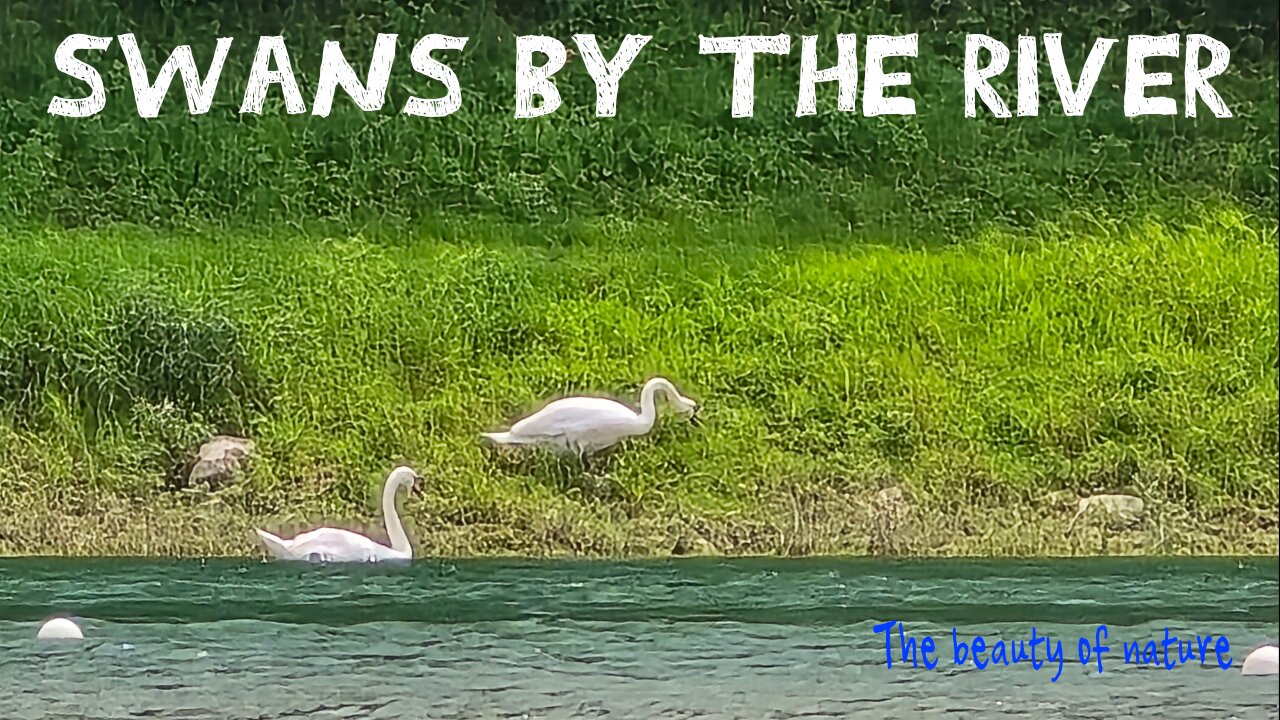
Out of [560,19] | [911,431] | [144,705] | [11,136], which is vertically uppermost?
[560,19]

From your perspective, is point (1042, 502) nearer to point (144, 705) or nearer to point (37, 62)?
point (144, 705)

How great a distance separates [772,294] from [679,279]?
104 mm

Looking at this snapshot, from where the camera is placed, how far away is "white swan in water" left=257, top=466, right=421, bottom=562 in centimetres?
139

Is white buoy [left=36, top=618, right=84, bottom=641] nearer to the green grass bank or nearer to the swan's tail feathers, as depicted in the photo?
the swan's tail feathers

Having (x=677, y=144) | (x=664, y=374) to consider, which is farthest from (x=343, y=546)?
(x=677, y=144)

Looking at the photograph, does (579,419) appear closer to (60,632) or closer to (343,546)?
(343,546)

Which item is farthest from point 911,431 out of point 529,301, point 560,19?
point 560,19

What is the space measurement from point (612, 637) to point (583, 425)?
461mm

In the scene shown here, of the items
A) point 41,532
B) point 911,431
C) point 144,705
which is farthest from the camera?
point 911,431

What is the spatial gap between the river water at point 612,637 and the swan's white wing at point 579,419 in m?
0.22

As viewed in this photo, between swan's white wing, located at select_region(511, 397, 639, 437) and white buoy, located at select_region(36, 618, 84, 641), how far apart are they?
1.80 ft

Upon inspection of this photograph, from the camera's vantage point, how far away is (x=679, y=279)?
6.01 feet

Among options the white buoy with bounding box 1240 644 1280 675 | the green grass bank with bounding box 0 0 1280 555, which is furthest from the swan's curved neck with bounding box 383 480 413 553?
the white buoy with bounding box 1240 644 1280 675

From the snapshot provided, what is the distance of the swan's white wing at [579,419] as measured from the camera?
5.23ft
